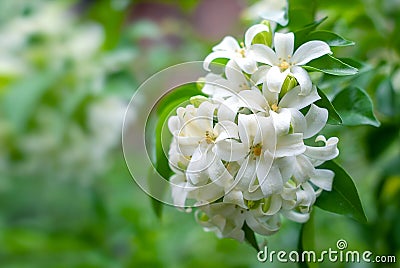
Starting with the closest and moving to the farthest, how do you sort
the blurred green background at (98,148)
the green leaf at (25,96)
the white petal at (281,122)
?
the white petal at (281,122), the blurred green background at (98,148), the green leaf at (25,96)

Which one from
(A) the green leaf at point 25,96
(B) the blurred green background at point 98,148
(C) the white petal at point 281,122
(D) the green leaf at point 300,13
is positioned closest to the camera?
(C) the white petal at point 281,122

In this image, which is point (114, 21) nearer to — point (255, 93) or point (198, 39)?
point (198, 39)

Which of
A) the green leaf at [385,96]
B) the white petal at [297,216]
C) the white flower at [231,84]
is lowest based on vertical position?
the white petal at [297,216]

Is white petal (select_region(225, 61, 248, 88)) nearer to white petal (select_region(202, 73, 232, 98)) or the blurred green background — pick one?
white petal (select_region(202, 73, 232, 98))

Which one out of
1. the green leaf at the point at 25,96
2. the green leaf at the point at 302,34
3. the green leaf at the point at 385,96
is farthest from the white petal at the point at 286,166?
the green leaf at the point at 25,96

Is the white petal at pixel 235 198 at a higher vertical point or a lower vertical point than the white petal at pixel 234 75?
lower

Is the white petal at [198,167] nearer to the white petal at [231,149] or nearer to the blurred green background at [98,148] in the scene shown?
the white petal at [231,149]

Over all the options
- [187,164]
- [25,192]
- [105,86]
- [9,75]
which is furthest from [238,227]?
[25,192]

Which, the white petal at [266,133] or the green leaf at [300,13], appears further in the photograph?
the green leaf at [300,13]
